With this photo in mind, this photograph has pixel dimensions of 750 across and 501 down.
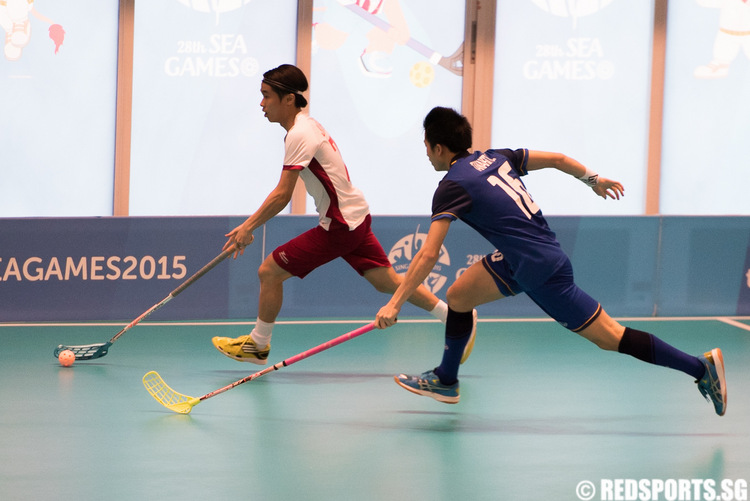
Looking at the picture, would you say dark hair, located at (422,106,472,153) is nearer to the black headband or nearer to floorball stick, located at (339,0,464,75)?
the black headband

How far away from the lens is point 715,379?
4398 millimetres

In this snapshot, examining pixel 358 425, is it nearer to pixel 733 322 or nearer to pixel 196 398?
pixel 196 398

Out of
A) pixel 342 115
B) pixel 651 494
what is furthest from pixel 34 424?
pixel 342 115

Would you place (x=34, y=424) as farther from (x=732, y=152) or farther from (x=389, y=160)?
(x=732, y=152)

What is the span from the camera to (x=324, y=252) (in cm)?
535

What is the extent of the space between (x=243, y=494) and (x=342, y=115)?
706cm

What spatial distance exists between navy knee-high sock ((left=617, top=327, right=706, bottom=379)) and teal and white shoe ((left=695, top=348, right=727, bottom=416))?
41mm

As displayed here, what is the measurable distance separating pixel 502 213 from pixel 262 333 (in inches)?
71.1

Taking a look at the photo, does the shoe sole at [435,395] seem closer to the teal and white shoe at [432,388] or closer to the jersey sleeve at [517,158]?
the teal and white shoe at [432,388]

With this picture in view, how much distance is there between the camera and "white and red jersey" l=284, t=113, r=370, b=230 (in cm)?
516

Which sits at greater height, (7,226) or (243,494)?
(7,226)

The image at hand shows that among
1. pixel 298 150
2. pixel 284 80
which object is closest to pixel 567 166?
pixel 298 150

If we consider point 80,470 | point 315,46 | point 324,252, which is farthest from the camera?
point 315,46

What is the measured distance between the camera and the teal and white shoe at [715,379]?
438 centimetres
